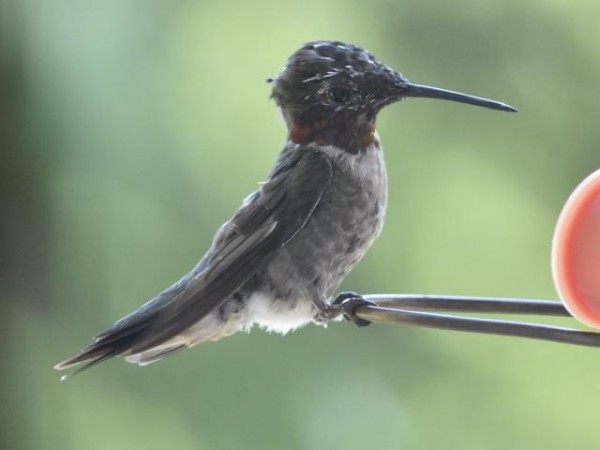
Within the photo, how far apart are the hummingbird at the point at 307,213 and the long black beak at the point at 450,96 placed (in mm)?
37

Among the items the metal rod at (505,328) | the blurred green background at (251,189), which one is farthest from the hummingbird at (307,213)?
the blurred green background at (251,189)

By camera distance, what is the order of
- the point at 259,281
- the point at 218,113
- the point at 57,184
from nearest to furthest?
the point at 259,281, the point at 218,113, the point at 57,184

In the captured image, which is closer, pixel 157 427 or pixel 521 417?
pixel 521 417

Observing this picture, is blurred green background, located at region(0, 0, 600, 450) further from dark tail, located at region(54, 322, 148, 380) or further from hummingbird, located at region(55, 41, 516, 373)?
dark tail, located at region(54, 322, 148, 380)

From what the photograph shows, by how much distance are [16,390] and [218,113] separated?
33.0 inches

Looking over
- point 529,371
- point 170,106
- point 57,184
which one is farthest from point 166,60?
point 529,371

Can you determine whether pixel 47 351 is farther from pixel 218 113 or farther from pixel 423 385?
pixel 423 385

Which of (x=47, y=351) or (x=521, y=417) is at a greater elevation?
(x=47, y=351)

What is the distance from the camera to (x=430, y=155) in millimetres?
1734

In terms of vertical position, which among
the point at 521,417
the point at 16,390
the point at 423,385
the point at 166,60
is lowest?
the point at 521,417

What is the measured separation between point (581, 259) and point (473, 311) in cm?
13

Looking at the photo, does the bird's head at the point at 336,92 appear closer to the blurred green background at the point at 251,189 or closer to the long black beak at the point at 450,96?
the long black beak at the point at 450,96

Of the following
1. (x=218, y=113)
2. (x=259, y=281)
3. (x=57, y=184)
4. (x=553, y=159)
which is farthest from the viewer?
(x=57, y=184)

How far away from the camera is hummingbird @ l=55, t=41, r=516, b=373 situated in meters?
1.14
